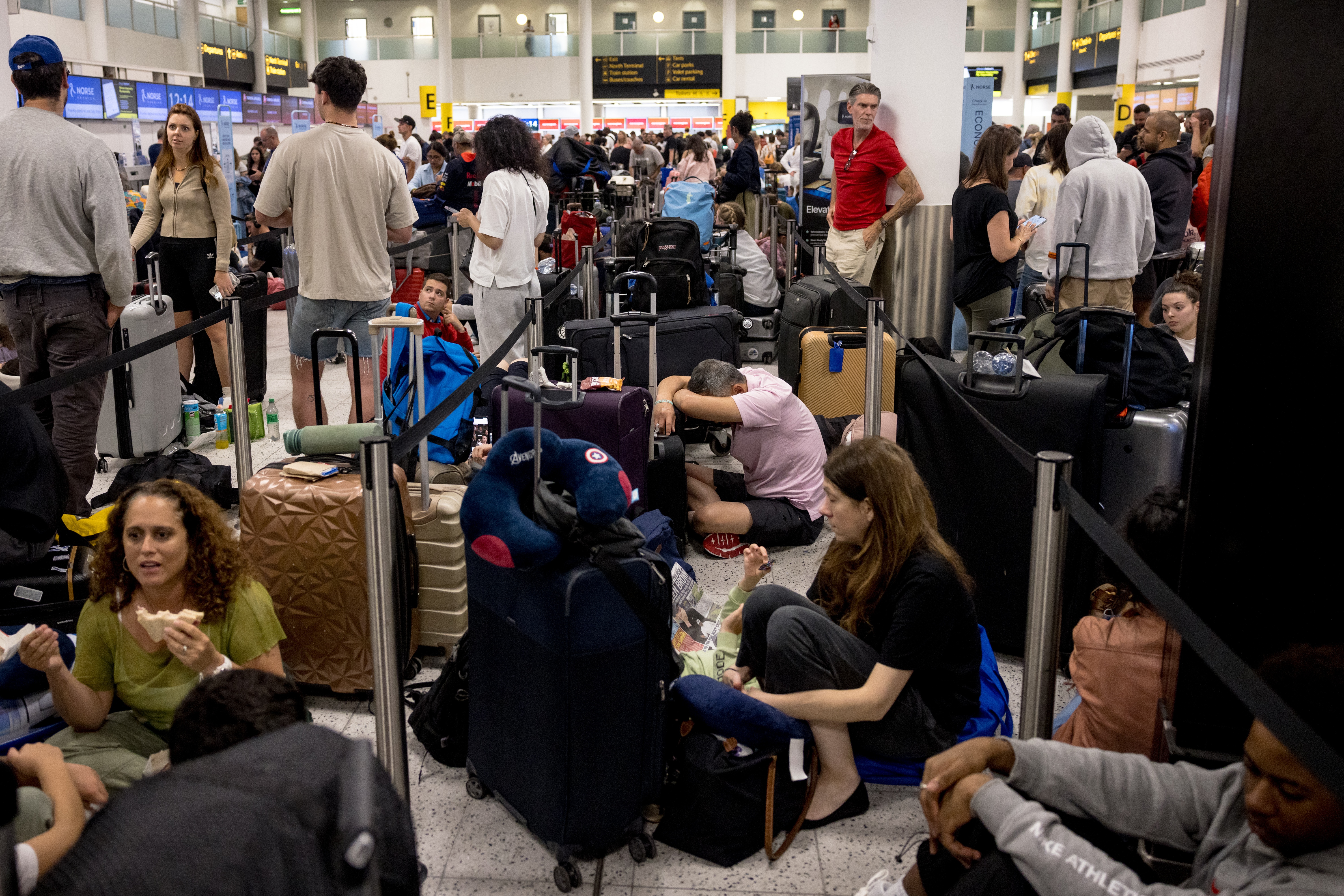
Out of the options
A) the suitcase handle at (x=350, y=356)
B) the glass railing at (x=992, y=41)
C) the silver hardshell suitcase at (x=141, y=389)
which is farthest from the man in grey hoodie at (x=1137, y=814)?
the glass railing at (x=992, y=41)

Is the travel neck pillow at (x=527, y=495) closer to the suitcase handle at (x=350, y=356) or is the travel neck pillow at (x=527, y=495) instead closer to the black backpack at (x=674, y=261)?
the suitcase handle at (x=350, y=356)

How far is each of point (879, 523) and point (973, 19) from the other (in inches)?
1394

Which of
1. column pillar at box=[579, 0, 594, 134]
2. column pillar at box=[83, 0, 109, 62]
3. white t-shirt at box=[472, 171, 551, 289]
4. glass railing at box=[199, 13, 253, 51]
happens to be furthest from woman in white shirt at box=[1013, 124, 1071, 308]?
column pillar at box=[579, 0, 594, 134]

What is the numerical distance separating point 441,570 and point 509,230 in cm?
244

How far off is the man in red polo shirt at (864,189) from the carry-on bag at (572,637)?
5.05 meters

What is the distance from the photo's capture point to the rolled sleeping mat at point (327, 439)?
3.35 meters

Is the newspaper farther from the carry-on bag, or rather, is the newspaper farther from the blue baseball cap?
the blue baseball cap

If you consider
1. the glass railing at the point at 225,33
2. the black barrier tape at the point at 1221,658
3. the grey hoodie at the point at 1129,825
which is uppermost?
the glass railing at the point at 225,33

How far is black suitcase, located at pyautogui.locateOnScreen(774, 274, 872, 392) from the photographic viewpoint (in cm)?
610

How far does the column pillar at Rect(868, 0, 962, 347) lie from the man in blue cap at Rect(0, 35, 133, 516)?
4.82m

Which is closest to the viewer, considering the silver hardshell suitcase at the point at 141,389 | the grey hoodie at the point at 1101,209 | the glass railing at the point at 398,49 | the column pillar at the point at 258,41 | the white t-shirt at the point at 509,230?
the silver hardshell suitcase at the point at 141,389

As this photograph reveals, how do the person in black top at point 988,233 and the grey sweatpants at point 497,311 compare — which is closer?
the grey sweatpants at point 497,311

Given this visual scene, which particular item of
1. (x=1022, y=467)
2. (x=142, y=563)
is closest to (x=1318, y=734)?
Result: (x=1022, y=467)

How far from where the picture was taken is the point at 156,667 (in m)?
2.56
